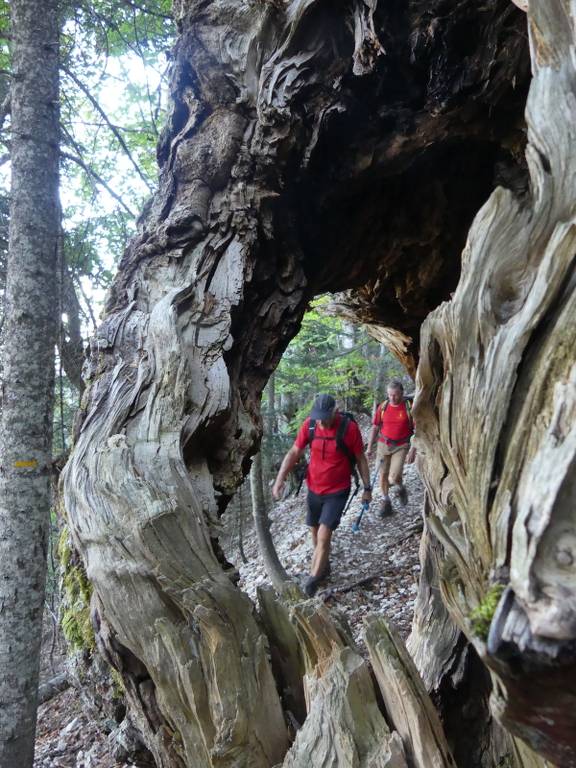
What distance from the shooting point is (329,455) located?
6789 mm

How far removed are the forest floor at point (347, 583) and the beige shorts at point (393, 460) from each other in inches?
31.5

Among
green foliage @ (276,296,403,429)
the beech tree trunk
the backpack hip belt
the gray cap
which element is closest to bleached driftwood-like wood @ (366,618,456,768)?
the beech tree trunk

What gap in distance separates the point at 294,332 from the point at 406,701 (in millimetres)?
2939

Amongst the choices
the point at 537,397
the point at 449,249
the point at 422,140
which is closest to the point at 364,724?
the point at 537,397

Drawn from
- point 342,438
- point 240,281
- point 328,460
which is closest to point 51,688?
point 328,460

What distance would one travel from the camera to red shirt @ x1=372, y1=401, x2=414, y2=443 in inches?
371

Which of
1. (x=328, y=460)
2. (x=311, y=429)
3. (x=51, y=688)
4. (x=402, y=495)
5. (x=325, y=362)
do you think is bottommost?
(x=51, y=688)

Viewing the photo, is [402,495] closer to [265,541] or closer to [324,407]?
[265,541]

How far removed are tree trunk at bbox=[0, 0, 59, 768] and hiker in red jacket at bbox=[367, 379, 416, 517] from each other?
637 centimetres

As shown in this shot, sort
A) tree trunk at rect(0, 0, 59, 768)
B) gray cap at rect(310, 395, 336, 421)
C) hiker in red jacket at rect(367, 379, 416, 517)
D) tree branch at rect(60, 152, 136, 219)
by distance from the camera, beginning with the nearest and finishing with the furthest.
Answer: tree trunk at rect(0, 0, 59, 768)
tree branch at rect(60, 152, 136, 219)
gray cap at rect(310, 395, 336, 421)
hiker in red jacket at rect(367, 379, 416, 517)

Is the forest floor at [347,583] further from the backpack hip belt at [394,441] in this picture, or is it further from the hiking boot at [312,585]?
the backpack hip belt at [394,441]

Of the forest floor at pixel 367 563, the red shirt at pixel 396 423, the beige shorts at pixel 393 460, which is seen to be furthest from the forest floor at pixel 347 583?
the red shirt at pixel 396 423

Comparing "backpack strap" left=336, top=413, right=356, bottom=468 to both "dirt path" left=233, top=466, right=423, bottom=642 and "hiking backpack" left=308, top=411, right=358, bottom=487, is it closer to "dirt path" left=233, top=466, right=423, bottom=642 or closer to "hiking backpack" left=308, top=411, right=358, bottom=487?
"hiking backpack" left=308, top=411, right=358, bottom=487

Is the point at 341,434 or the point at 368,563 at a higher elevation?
the point at 341,434
